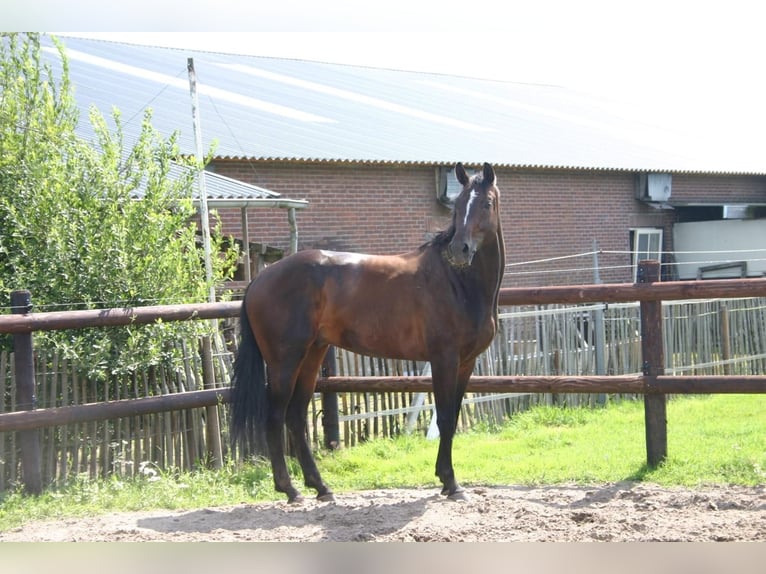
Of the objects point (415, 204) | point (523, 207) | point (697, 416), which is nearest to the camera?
point (697, 416)

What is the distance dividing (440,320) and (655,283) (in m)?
1.69

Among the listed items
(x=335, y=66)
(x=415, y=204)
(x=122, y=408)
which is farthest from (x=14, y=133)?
(x=335, y=66)

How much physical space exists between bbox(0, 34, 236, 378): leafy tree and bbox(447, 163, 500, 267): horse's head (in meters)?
3.00

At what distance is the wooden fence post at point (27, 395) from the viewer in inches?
261

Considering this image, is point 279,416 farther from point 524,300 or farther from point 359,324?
point 524,300

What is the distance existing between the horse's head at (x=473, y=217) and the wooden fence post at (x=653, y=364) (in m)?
1.40

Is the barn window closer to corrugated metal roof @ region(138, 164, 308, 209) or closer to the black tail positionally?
corrugated metal roof @ region(138, 164, 308, 209)

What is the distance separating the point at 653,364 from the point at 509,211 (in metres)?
13.0

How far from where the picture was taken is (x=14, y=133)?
7.64m

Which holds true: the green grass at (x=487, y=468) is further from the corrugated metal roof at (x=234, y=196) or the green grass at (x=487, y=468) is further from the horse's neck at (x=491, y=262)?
the corrugated metal roof at (x=234, y=196)

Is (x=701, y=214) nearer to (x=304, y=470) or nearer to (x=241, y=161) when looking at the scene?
(x=241, y=161)

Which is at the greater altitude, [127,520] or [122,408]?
[122,408]

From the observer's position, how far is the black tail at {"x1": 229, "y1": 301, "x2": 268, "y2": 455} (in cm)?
644

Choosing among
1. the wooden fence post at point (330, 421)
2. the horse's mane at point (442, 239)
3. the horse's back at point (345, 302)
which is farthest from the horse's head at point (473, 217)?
the wooden fence post at point (330, 421)
